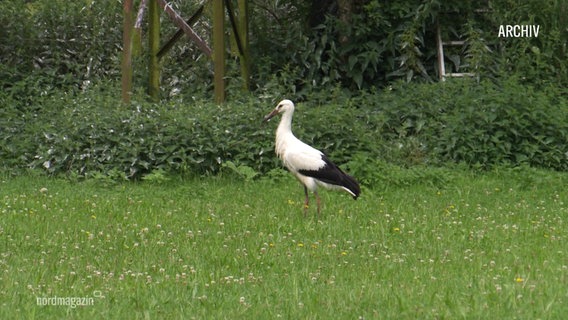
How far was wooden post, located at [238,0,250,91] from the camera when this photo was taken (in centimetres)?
1811

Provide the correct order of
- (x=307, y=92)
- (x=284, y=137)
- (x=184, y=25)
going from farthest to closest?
(x=307, y=92)
(x=184, y=25)
(x=284, y=137)

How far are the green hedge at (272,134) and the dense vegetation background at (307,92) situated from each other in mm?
23

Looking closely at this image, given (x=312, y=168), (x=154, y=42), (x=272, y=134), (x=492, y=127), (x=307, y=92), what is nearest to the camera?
(x=312, y=168)

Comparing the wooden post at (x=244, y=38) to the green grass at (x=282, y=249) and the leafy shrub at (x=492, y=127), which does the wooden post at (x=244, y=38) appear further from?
the green grass at (x=282, y=249)

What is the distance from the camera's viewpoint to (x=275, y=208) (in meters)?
12.2

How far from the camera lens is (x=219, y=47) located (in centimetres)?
1675

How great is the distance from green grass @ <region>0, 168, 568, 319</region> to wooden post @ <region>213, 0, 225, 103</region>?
2739mm

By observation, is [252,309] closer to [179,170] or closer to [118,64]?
[179,170]

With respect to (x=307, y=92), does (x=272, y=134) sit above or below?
above

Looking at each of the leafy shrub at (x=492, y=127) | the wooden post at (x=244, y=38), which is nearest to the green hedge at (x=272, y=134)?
the leafy shrub at (x=492, y=127)

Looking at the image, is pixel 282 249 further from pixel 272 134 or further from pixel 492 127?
pixel 492 127

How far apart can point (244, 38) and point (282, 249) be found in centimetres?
913

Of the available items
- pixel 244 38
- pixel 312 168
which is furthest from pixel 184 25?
pixel 312 168

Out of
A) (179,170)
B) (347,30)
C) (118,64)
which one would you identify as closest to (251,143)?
(179,170)
